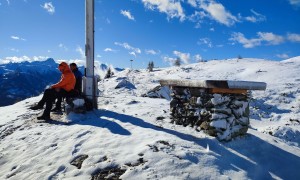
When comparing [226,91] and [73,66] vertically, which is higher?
[73,66]

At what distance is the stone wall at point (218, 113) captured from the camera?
7160mm

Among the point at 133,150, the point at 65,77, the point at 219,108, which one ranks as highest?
the point at 65,77

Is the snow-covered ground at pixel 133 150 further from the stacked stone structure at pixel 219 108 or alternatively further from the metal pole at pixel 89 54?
the metal pole at pixel 89 54

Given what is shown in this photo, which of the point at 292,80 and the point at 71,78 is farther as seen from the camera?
the point at 292,80

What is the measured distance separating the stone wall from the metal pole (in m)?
3.75

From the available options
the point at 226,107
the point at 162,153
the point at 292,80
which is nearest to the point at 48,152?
the point at 162,153

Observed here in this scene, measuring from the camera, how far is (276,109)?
1598 centimetres

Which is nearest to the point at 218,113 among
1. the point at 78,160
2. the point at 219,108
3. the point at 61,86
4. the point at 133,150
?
the point at 219,108

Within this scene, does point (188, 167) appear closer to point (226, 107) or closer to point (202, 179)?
point (202, 179)

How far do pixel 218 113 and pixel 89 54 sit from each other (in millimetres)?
5122

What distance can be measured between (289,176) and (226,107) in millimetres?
1905

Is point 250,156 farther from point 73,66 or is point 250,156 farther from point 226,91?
point 73,66

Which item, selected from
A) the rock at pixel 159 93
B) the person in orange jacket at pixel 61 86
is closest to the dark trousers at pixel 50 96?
the person in orange jacket at pixel 61 86

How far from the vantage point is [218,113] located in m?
7.20
